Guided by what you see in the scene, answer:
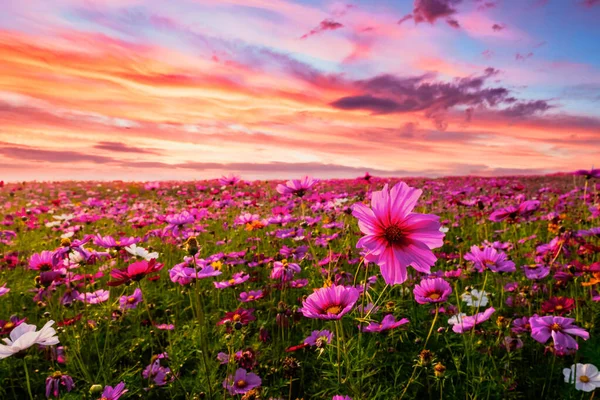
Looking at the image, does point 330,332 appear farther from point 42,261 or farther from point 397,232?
point 42,261

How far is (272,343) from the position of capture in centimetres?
217

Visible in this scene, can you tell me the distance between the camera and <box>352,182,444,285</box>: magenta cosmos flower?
1143 mm

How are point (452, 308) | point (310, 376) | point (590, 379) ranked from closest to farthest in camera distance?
point (590, 379)
point (310, 376)
point (452, 308)

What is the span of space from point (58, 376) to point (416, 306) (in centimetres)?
186

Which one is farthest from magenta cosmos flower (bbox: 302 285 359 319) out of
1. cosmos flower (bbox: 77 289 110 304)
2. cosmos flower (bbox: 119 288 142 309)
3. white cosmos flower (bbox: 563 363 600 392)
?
cosmos flower (bbox: 77 289 110 304)

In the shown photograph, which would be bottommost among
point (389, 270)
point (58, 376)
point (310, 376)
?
point (310, 376)

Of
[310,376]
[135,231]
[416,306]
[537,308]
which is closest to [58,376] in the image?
[310,376]

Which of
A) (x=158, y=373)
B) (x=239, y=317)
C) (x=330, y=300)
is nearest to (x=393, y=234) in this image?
(x=330, y=300)

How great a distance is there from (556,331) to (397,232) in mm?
940

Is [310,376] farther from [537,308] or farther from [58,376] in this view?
[537,308]

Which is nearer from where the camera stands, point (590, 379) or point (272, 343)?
point (590, 379)

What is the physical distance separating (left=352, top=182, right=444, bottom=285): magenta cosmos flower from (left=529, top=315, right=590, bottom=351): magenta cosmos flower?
2.49ft

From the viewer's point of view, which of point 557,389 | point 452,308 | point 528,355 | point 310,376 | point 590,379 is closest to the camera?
point 590,379

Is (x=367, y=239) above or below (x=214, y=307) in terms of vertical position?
above
